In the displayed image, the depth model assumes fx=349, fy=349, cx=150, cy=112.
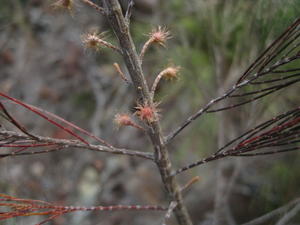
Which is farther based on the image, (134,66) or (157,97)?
(157,97)

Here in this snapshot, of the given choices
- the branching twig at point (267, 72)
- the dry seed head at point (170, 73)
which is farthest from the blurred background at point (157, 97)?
the dry seed head at point (170, 73)

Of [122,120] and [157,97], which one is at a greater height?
[157,97]

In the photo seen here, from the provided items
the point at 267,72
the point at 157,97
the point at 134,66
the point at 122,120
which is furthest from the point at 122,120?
the point at 157,97

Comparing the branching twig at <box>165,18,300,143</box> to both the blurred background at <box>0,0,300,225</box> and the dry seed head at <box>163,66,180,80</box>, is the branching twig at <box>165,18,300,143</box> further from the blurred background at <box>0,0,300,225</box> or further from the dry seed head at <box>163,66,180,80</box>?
the blurred background at <box>0,0,300,225</box>

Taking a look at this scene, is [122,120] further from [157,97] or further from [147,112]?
[157,97]

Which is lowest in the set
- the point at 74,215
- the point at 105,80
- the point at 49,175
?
the point at 74,215

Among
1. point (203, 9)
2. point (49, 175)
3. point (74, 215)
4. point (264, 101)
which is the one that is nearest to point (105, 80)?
point (49, 175)

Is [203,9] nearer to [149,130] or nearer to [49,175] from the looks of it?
[149,130]

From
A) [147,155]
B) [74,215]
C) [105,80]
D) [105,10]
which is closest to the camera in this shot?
[105,10]
